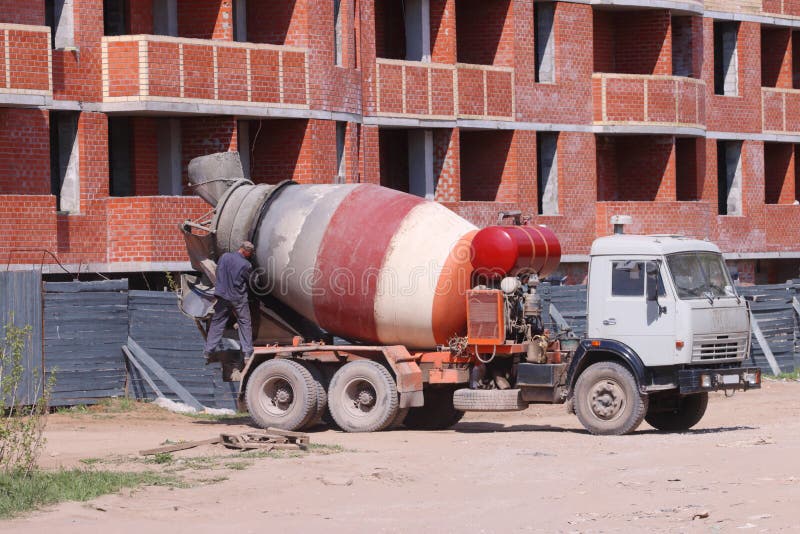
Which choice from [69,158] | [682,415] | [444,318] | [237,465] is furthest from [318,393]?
[69,158]

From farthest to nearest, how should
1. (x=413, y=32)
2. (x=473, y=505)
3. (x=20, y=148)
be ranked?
(x=413, y=32) < (x=20, y=148) < (x=473, y=505)

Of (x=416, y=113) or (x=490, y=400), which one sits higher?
(x=416, y=113)

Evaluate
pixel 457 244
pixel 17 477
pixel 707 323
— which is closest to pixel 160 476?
pixel 17 477

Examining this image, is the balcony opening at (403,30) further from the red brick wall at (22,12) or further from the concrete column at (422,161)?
the red brick wall at (22,12)

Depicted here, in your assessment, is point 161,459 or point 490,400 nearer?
point 161,459

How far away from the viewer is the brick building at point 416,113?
31250 millimetres

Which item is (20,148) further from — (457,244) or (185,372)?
(457,244)

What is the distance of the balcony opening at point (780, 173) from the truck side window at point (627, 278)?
2744 centimetres

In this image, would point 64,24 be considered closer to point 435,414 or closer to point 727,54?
point 435,414

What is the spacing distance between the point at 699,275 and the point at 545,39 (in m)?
19.7

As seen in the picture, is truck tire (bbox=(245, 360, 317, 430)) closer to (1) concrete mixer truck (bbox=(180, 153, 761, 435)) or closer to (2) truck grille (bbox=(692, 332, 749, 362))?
(1) concrete mixer truck (bbox=(180, 153, 761, 435))

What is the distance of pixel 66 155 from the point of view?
104 ft

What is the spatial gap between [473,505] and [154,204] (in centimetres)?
1605

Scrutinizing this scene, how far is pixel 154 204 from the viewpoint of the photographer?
31500 mm
